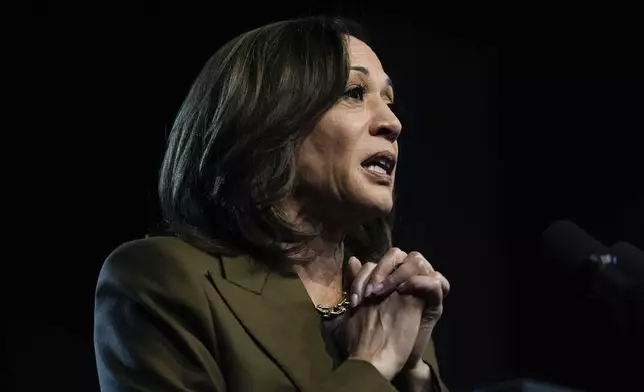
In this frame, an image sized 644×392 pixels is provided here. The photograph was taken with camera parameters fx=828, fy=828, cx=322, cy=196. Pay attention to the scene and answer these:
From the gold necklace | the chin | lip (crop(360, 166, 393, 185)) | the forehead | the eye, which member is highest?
the forehead

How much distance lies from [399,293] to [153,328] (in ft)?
1.18

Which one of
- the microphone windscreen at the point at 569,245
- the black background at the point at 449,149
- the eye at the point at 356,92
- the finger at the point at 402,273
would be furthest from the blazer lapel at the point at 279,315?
the black background at the point at 449,149

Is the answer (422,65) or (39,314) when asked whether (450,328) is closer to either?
(422,65)

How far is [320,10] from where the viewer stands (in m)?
2.16

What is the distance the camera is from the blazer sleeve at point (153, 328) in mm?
1053

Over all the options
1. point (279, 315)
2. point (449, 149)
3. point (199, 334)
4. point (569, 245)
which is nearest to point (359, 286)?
point (279, 315)

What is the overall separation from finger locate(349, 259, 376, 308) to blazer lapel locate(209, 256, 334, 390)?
0.19 ft

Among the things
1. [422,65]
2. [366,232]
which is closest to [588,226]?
[422,65]

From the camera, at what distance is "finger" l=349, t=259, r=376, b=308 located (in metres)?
1.21

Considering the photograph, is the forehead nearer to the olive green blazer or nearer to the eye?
the eye

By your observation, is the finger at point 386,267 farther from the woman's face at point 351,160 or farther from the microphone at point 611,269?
the microphone at point 611,269

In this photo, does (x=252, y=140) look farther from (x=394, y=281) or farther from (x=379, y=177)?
(x=394, y=281)

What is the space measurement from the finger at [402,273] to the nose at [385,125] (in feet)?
0.72

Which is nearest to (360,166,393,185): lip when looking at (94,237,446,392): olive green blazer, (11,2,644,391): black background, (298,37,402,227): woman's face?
(298,37,402,227): woman's face
